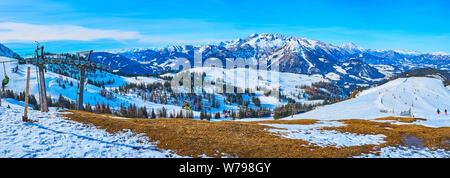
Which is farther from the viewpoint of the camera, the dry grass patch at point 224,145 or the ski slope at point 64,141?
the dry grass patch at point 224,145

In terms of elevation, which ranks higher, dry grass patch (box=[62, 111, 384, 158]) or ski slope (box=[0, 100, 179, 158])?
ski slope (box=[0, 100, 179, 158])

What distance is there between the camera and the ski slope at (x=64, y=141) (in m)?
16.3

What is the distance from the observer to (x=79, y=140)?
19.4 metres

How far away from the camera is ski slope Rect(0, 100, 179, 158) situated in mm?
16281

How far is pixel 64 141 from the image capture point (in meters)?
18.7

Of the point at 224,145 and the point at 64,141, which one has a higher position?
the point at 64,141

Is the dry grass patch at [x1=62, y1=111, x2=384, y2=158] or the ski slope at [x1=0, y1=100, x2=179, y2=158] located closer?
the ski slope at [x1=0, y1=100, x2=179, y2=158]

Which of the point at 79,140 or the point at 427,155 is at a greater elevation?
the point at 79,140

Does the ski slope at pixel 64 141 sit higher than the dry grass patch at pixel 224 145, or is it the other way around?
the ski slope at pixel 64 141

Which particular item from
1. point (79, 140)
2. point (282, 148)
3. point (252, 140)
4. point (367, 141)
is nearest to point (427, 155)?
point (367, 141)
